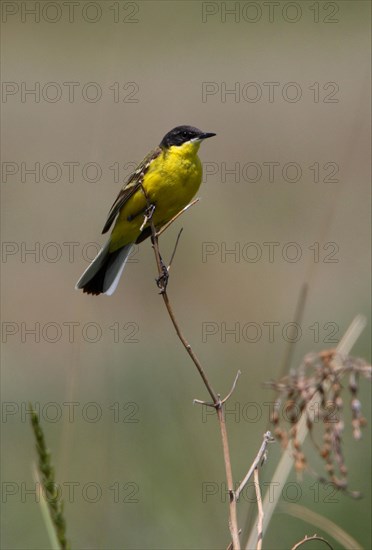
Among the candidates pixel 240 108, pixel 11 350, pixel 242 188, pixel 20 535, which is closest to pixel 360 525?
pixel 20 535

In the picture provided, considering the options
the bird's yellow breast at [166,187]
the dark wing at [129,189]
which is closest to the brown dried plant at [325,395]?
the bird's yellow breast at [166,187]

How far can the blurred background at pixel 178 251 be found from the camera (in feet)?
15.5

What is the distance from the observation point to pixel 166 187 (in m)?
4.33

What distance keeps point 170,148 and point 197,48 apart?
12292mm

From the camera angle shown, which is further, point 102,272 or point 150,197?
point 102,272

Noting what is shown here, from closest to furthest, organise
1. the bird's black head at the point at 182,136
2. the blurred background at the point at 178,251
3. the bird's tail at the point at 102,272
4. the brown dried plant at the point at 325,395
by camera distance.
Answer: the brown dried plant at the point at 325,395
the bird's tail at the point at 102,272
the bird's black head at the point at 182,136
the blurred background at the point at 178,251

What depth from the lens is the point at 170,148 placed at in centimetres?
451

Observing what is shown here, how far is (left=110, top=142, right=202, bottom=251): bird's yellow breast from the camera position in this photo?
432 cm

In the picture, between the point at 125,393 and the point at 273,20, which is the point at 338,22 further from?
the point at 125,393

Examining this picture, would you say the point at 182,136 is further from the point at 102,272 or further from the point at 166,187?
the point at 102,272

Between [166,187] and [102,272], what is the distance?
1.41 feet

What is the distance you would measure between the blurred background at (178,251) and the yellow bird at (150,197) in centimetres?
16

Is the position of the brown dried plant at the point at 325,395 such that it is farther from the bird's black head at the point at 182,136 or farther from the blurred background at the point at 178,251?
the bird's black head at the point at 182,136

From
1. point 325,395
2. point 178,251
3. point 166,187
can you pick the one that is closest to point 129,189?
point 166,187
